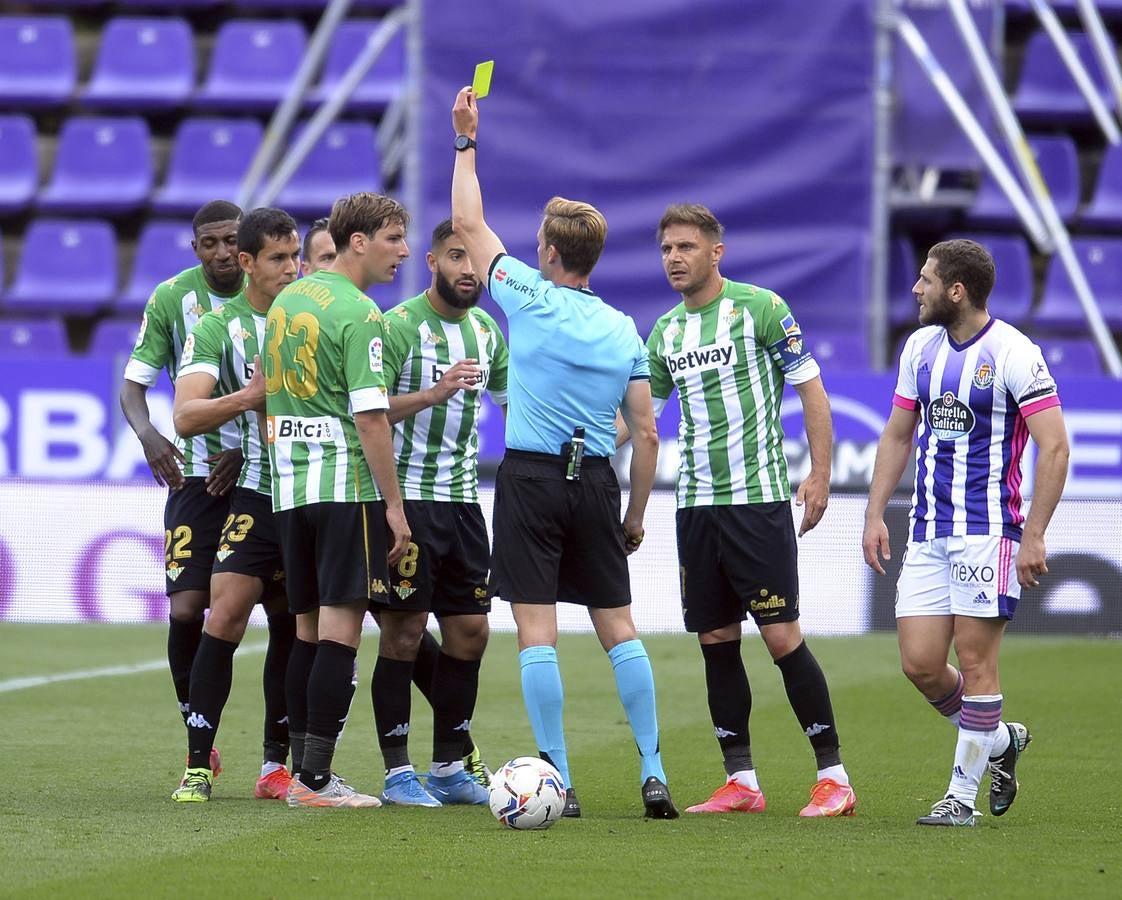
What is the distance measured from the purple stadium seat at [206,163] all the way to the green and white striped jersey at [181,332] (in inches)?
425

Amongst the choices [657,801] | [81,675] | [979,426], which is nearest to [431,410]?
[657,801]

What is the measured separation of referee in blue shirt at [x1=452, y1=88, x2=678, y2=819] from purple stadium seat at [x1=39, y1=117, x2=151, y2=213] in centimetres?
1228

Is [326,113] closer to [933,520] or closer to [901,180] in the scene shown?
[901,180]

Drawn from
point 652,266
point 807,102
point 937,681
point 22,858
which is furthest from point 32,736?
point 807,102

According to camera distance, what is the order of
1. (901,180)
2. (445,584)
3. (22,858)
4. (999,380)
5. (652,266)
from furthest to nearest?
(901,180), (652,266), (445,584), (999,380), (22,858)

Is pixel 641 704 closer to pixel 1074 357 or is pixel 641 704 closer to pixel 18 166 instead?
pixel 1074 357

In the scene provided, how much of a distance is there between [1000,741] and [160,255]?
42.0ft

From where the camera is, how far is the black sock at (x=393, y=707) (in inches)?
249

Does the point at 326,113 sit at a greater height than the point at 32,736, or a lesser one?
greater

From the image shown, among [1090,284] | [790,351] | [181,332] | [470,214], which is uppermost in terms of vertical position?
[1090,284]

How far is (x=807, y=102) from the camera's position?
1577 centimetres

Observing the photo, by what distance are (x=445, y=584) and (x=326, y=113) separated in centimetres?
1060

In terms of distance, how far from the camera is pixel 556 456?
5.95 metres

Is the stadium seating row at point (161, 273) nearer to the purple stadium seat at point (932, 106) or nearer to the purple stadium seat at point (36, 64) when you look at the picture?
the purple stadium seat at point (932, 106)
